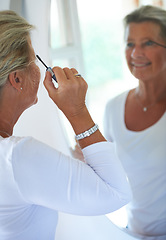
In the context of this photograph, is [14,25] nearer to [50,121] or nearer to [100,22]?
[100,22]

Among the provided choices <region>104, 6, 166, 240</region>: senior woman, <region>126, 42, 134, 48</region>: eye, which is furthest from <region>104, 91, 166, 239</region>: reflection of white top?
<region>126, 42, 134, 48</region>: eye

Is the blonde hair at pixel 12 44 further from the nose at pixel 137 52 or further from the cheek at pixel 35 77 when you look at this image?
the nose at pixel 137 52

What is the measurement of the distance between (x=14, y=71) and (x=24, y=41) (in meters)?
0.06

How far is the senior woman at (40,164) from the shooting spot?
50 cm

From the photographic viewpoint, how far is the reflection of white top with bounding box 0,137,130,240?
1.63ft

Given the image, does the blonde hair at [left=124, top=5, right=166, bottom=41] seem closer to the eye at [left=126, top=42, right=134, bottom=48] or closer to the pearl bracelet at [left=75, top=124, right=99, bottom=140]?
the eye at [left=126, top=42, right=134, bottom=48]

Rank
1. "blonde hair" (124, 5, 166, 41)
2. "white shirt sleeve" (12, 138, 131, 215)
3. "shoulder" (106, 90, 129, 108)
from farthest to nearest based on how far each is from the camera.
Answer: "shoulder" (106, 90, 129, 108) → "blonde hair" (124, 5, 166, 41) → "white shirt sleeve" (12, 138, 131, 215)

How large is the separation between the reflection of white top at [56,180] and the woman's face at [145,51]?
7.5 inches

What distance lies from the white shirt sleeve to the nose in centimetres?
26

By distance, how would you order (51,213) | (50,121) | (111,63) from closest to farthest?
(51,213) → (111,63) → (50,121)

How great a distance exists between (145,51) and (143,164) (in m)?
0.24

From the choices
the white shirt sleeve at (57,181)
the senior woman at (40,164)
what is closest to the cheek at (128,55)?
the senior woman at (40,164)

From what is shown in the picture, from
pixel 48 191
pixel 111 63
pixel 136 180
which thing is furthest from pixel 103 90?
pixel 48 191

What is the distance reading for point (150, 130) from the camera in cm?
67
